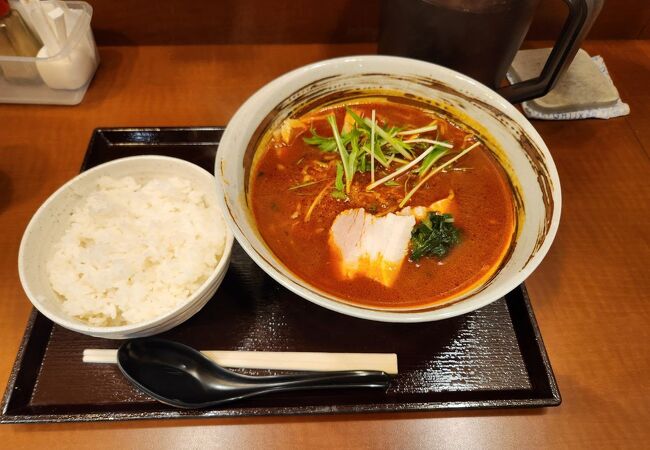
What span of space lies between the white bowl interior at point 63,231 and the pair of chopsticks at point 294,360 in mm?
110

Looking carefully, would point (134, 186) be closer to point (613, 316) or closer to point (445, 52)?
point (445, 52)

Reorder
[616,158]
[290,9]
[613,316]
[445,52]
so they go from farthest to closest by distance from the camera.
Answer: [290,9] < [616,158] < [445,52] < [613,316]

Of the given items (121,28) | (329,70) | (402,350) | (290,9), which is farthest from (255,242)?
(121,28)

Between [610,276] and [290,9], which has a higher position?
[290,9]

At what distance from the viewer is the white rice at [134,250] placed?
1447 millimetres

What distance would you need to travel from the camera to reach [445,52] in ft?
6.10

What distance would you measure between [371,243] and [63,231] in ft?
3.48

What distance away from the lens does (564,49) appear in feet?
5.66

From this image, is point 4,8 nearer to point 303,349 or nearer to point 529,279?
point 303,349

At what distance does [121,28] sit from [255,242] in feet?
5.54

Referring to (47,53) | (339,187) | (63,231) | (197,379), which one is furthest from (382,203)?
(47,53)

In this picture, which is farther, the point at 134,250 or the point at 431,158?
the point at 431,158

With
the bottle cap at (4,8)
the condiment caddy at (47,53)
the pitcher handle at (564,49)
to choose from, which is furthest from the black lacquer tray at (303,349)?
the bottle cap at (4,8)

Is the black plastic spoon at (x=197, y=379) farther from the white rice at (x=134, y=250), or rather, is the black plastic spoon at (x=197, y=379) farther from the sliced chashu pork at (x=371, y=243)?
the sliced chashu pork at (x=371, y=243)
